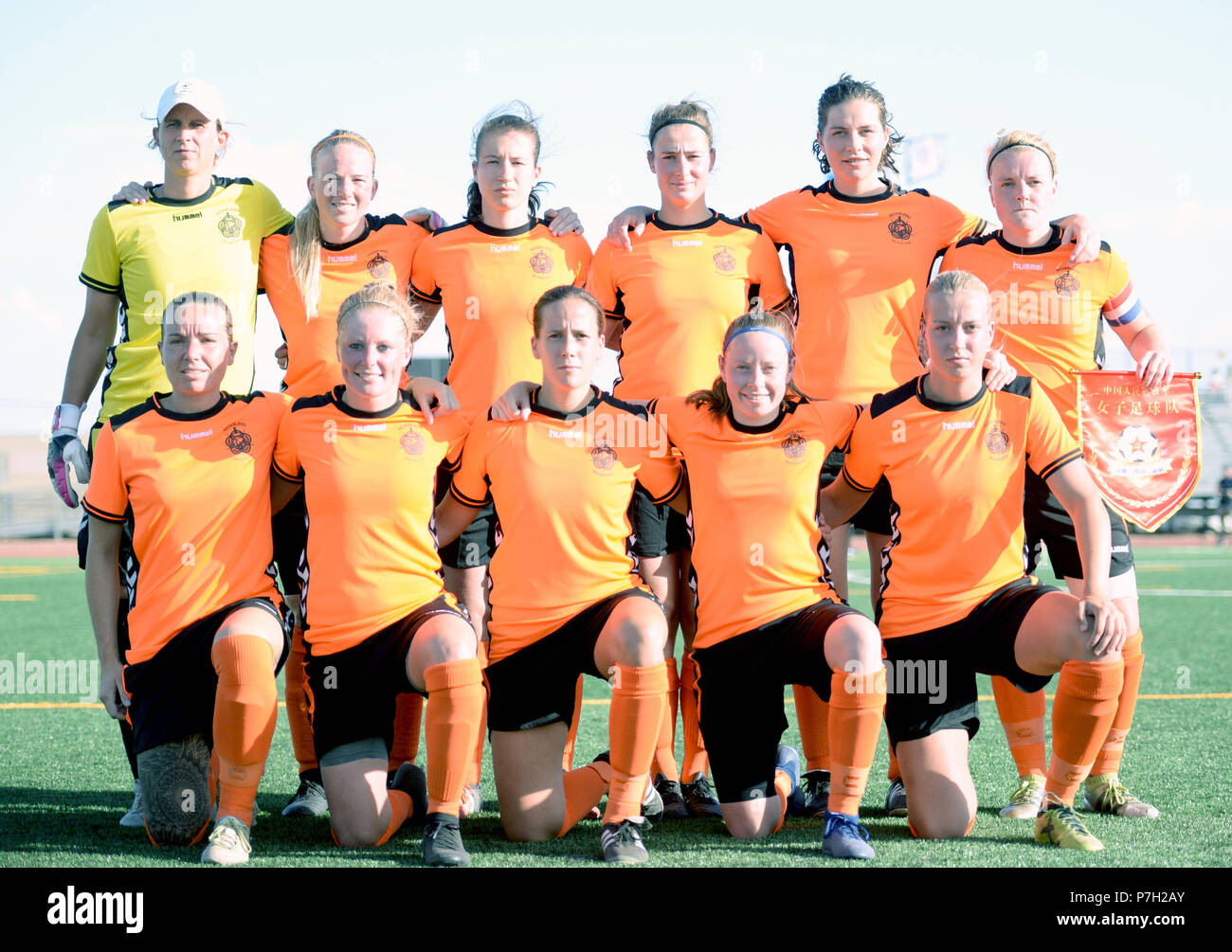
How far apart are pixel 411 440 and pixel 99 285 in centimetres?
153

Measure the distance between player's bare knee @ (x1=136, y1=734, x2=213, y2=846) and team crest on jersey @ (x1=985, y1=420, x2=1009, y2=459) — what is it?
2705mm

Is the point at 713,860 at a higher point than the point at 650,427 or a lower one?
lower

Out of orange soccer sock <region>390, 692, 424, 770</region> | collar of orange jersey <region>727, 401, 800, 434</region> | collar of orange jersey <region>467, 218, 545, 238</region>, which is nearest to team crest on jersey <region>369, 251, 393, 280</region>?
collar of orange jersey <region>467, 218, 545, 238</region>

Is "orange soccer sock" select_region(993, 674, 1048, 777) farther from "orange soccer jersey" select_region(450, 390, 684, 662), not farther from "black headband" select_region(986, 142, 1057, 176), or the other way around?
"black headband" select_region(986, 142, 1057, 176)

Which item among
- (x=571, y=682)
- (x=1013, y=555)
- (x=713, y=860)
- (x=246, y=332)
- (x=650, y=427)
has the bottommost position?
(x=713, y=860)

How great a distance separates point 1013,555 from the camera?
12.3ft

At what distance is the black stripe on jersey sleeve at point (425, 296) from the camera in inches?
171

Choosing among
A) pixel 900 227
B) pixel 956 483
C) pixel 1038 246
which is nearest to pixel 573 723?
pixel 956 483

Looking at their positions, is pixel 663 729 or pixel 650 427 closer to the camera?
pixel 650 427

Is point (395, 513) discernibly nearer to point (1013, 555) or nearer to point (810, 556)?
point (810, 556)

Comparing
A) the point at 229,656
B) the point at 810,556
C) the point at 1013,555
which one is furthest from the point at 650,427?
the point at 229,656

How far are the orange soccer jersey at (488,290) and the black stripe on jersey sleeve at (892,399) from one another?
3.92 feet
